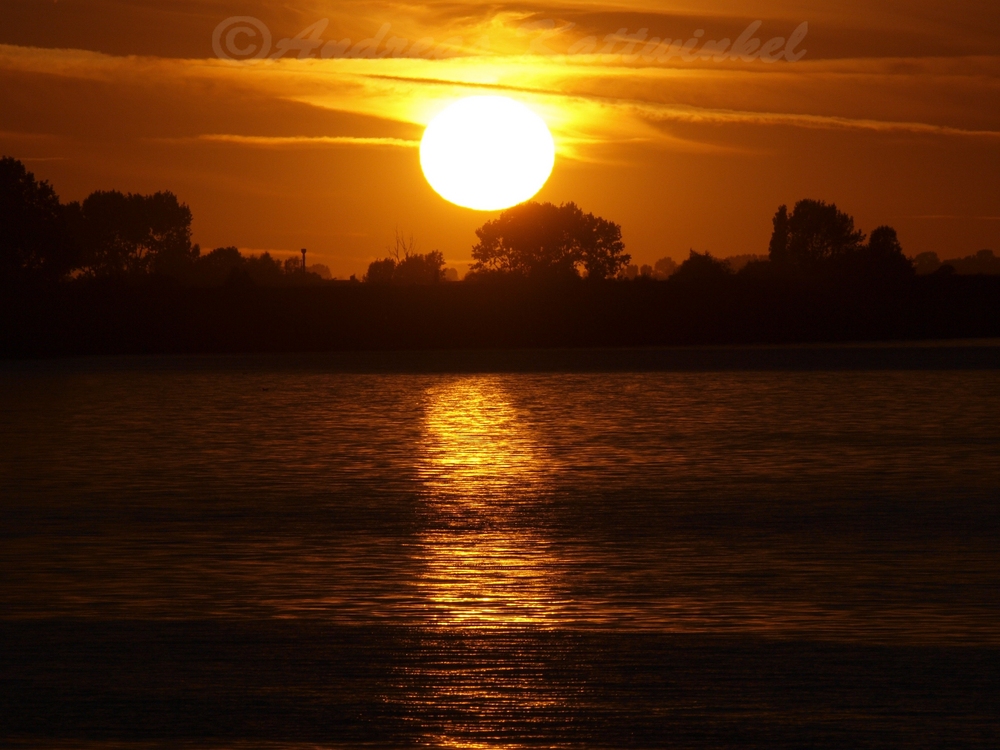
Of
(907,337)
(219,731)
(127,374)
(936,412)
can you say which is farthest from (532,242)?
(219,731)

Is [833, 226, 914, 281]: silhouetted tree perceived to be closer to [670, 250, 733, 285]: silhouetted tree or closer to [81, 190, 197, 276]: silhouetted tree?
[670, 250, 733, 285]: silhouetted tree

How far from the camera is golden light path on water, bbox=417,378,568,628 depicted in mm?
10891

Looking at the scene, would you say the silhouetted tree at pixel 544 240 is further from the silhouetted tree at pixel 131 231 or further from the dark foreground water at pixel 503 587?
the dark foreground water at pixel 503 587

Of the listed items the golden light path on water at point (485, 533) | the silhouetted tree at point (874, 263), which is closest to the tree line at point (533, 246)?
the silhouetted tree at point (874, 263)

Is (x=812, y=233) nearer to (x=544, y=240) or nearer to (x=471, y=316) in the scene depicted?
(x=544, y=240)

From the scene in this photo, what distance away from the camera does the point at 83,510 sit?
16.6 m

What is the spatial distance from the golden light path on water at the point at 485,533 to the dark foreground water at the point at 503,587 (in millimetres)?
55

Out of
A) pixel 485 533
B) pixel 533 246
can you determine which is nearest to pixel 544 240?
pixel 533 246

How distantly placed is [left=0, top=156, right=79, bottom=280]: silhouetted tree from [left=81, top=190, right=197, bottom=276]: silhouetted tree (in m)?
70.4

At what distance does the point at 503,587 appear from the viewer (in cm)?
1170

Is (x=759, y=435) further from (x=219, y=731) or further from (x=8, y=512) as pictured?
(x=219, y=731)

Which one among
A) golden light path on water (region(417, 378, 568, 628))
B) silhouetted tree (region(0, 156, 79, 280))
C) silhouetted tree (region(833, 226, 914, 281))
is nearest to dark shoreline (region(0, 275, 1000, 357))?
silhouetted tree (region(0, 156, 79, 280))

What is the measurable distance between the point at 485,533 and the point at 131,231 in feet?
552

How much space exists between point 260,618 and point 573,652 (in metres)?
2.32
